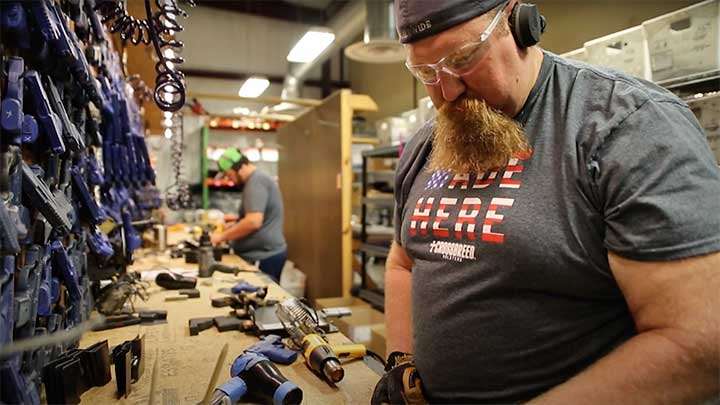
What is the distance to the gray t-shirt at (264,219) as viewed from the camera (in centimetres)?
352

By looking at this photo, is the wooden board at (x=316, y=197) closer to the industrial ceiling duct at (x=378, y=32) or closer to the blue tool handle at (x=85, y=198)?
the industrial ceiling duct at (x=378, y=32)

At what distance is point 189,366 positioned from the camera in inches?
39.5

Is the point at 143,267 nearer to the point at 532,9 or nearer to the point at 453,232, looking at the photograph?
the point at 453,232

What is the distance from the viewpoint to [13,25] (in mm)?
666

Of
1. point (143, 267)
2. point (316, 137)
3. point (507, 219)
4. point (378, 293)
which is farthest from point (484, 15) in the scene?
point (316, 137)

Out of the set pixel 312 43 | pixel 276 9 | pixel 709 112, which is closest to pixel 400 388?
pixel 709 112

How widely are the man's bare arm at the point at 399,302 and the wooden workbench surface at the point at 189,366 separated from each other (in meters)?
0.11

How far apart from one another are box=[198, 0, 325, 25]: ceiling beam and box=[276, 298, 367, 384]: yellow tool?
21.8ft

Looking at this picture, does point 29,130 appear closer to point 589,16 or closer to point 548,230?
point 548,230

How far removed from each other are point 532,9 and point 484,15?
0.09 m

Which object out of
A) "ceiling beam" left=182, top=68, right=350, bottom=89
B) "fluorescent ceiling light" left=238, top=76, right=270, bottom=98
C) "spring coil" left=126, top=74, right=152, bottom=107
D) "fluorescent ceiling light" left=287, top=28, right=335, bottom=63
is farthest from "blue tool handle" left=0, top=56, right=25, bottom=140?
"ceiling beam" left=182, top=68, right=350, bottom=89

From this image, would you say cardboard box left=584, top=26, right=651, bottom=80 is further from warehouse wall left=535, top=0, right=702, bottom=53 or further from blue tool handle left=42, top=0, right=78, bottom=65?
blue tool handle left=42, top=0, right=78, bottom=65

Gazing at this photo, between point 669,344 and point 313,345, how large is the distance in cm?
67

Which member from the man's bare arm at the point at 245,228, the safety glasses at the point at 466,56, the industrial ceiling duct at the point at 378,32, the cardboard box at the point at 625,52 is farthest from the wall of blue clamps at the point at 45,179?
the industrial ceiling duct at the point at 378,32
